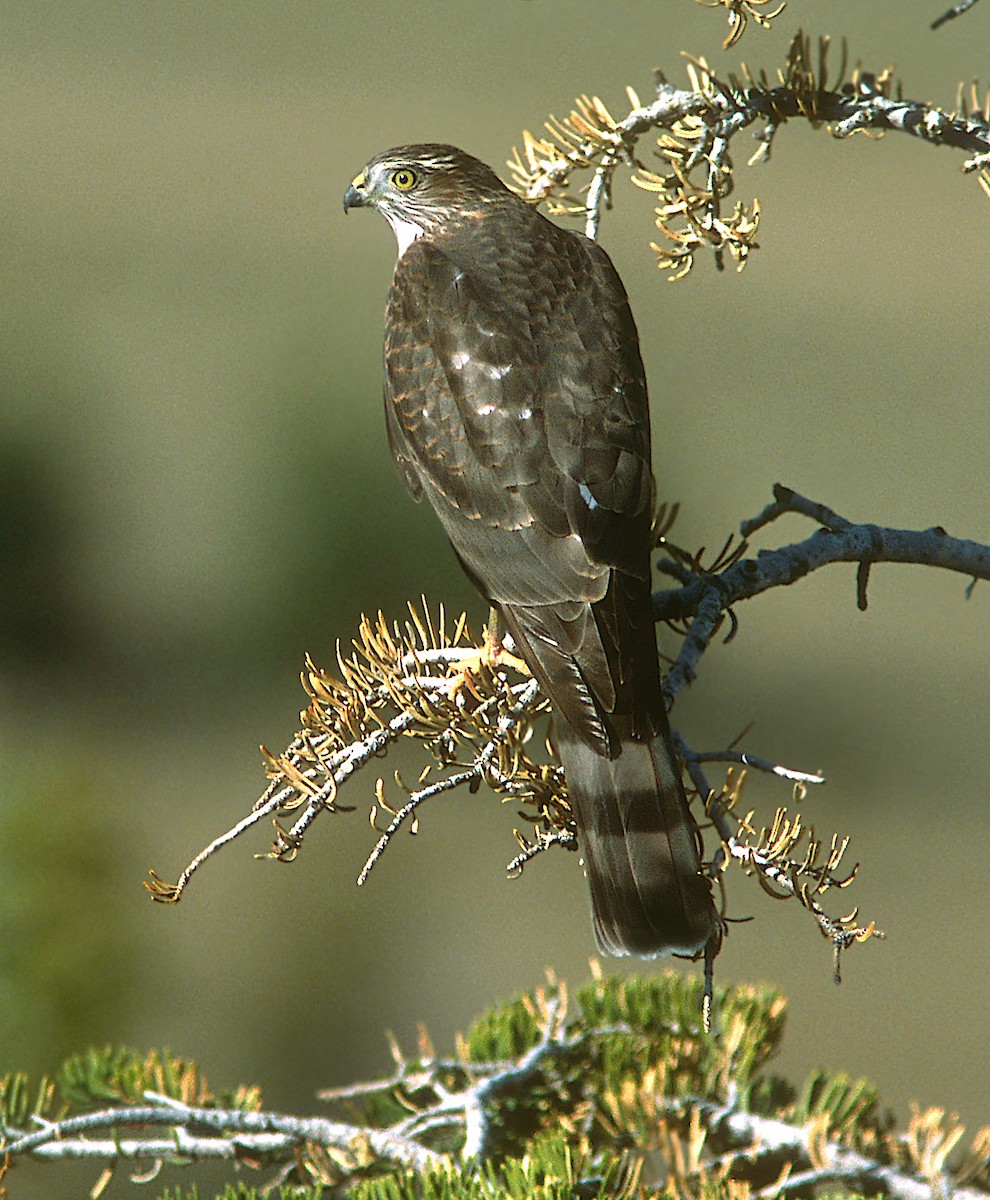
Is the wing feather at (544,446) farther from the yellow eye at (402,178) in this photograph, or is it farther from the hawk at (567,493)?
the yellow eye at (402,178)

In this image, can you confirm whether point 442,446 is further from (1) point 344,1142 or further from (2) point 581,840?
(1) point 344,1142

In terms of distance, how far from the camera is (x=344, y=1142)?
37.3 inches

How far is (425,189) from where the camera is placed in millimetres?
1659

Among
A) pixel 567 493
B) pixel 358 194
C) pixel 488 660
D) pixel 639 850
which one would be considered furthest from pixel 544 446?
pixel 358 194

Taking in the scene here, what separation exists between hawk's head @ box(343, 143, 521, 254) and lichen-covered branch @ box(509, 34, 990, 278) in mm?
462

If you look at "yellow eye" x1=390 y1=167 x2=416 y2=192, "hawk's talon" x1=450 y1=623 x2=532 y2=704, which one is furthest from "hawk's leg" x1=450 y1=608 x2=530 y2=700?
"yellow eye" x1=390 y1=167 x2=416 y2=192

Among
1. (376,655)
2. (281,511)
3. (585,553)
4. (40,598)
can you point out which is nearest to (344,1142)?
(376,655)

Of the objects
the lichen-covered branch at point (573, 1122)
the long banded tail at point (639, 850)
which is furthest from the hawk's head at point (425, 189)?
the lichen-covered branch at point (573, 1122)

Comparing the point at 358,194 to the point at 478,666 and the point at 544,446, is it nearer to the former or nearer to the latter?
the point at 544,446

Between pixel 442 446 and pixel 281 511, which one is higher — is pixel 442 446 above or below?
above

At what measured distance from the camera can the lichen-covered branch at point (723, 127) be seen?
999 millimetres

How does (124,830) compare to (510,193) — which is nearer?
(510,193)

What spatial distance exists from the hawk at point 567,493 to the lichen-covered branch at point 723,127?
0.16m

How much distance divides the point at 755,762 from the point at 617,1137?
1.09 ft
